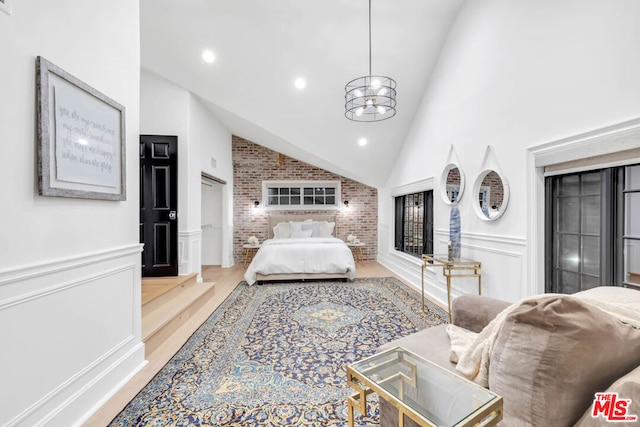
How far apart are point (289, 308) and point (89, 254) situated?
7.30ft

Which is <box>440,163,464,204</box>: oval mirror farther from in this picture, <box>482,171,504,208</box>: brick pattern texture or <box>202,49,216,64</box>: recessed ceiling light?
<box>202,49,216,64</box>: recessed ceiling light

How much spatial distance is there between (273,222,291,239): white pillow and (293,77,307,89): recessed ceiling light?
10.3 ft

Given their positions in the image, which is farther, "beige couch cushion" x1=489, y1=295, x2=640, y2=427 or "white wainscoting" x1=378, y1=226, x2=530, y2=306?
"white wainscoting" x1=378, y1=226, x2=530, y2=306

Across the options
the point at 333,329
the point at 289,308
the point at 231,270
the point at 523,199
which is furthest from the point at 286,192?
the point at 523,199

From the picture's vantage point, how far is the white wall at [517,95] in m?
1.82

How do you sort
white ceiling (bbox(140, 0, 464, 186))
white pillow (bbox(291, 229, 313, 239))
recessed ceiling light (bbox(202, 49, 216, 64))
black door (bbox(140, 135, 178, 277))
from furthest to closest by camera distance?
white pillow (bbox(291, 229, 313, 239)), black door (bbox(140, 135, 178, 277)), recessed ceiling light (bbox(202, 49, 216, 64)), white ceiling (bbox(140, 0, 464, 186))

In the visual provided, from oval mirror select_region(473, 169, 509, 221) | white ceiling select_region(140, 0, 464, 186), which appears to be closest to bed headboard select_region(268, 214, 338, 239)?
white ceiling select_region(140, 0, 464, 186)

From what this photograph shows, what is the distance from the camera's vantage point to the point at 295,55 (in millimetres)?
3926

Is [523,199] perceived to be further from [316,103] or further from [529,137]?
[316,103]

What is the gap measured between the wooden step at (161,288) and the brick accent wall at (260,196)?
8.43 feet

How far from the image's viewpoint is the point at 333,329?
9.16ft

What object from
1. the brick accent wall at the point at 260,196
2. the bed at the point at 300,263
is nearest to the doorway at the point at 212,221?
the brick accent wall at the point at 260,196

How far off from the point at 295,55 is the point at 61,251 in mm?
→ 3571
